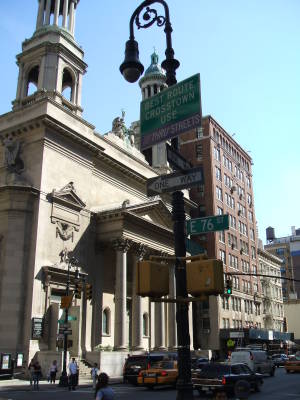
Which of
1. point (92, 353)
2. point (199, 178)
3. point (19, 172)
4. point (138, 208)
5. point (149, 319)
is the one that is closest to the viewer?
point (199, 178)

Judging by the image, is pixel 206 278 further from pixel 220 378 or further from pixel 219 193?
pixel 219 193

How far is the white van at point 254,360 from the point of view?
1231 inches

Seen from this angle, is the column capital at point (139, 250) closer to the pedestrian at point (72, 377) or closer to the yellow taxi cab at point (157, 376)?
the yellow taxi cab at point (157, 376)

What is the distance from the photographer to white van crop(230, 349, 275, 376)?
1231 inches

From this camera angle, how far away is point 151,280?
6.61 metres

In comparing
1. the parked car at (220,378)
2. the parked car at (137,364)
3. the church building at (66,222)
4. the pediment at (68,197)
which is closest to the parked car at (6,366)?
the church building at (66,222)

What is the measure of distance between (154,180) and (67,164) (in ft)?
99.9

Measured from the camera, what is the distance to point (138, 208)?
39.6 metres

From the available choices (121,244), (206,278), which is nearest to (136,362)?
(121,244)

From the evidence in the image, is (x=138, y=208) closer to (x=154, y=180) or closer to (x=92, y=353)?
(x=92, y=353)

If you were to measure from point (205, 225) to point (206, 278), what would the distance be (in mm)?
4408

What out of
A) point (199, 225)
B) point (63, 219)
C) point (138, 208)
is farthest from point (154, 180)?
point (138, 208)

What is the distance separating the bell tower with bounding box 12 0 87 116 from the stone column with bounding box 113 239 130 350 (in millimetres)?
13640

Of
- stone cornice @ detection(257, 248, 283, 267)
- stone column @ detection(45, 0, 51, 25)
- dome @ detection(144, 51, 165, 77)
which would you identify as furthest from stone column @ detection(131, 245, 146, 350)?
stone cornice @ detection(257, 248, 283, 267)
